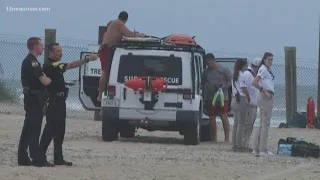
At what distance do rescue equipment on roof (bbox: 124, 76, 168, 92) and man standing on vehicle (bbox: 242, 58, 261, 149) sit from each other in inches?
64.8

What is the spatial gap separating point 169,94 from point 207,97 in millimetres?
1165

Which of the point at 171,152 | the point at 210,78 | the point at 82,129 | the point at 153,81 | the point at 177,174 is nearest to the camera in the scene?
the point at 177,174

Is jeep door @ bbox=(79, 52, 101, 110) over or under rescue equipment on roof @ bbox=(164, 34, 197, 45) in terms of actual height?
under

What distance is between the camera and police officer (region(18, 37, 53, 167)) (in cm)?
1060

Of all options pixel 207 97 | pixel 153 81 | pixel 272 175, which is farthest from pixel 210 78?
pixel 272 175

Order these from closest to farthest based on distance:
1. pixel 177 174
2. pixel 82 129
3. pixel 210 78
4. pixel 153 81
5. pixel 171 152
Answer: pixel 177 174 → pixel 171 152 → pixel 153 81 → pixel 210 78 → pixel 82 129

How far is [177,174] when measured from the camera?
10578mm

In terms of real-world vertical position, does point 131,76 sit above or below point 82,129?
above

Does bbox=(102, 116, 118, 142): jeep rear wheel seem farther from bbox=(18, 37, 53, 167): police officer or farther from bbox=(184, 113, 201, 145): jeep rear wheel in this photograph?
bbox=(18, 37, 53, 167): police officer

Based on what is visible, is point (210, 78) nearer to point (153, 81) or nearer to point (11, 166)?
point (153, 81)

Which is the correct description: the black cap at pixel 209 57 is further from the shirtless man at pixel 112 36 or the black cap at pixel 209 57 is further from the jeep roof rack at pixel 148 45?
the shirtless man at pixel 112 36

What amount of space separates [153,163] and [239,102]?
8.72 ft

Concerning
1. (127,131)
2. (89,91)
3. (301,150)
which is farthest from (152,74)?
(301,150)

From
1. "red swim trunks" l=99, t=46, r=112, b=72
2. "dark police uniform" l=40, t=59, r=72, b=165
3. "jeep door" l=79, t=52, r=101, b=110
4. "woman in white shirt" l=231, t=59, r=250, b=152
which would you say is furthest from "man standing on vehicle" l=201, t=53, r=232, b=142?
"dark police uniform" l=40, t=59, r=72, b=165
